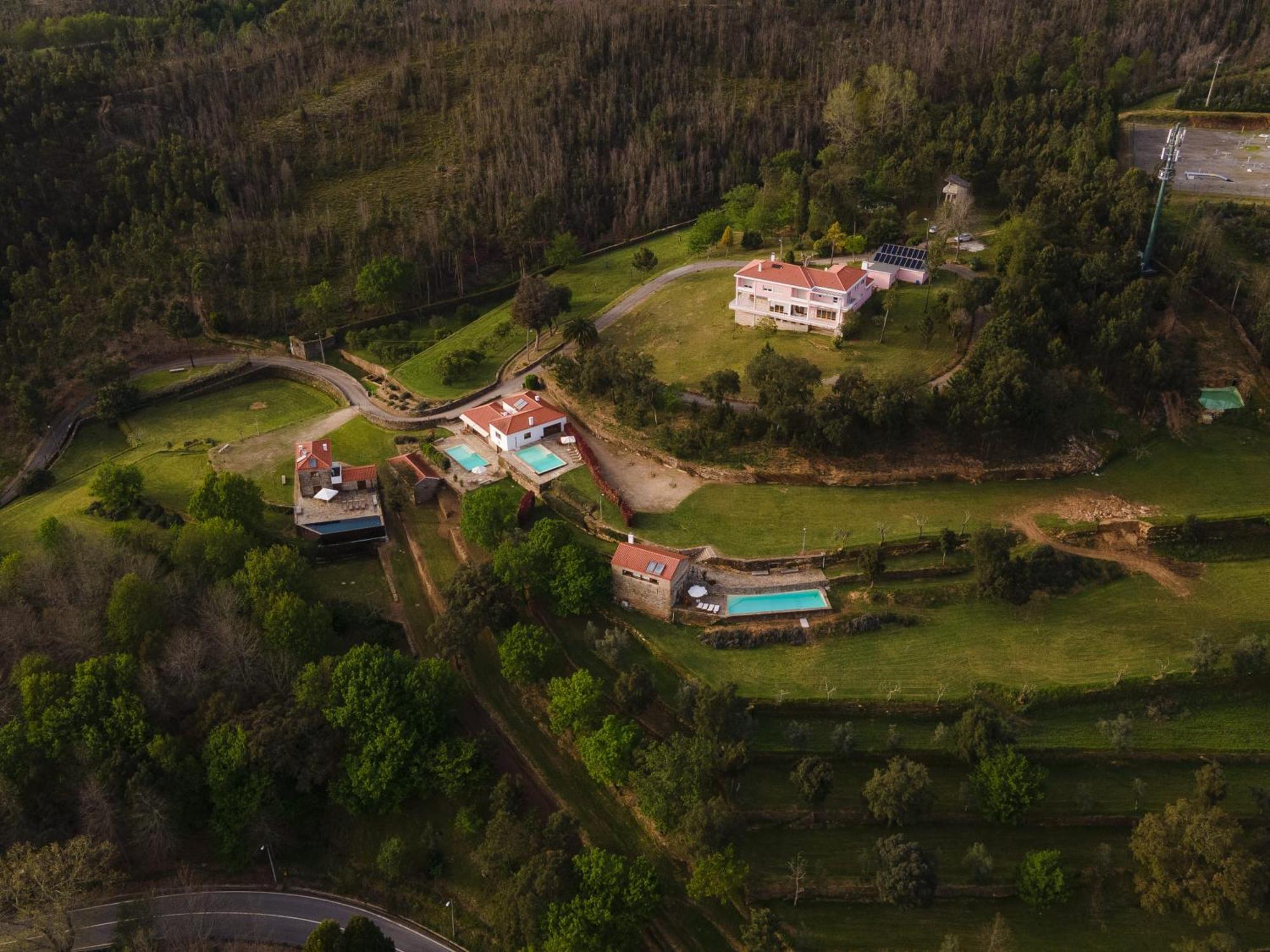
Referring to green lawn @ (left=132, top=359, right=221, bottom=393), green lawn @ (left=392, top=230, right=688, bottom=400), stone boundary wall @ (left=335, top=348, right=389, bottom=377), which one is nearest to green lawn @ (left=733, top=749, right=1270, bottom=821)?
green lawn @ (left=392, top=230, right=688, bottom=400)

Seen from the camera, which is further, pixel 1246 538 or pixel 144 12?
pixel 144 12

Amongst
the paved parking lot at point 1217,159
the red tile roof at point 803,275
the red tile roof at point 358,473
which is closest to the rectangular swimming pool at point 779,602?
the red tile roof at point 358,473

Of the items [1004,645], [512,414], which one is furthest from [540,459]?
[1004,645]

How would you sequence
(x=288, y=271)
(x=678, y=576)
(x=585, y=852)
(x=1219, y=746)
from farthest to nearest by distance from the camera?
(x=288, y=271), (x=678, y=576), (x=1219, y=746), (x=585, y=852)

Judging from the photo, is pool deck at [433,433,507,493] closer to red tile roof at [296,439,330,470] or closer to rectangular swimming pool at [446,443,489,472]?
rectangular swimming pool at [446,443,489,472]

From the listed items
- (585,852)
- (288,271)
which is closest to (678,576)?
(585,852)

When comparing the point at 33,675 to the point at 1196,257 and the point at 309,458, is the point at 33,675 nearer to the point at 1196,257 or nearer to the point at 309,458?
the point at 309,458

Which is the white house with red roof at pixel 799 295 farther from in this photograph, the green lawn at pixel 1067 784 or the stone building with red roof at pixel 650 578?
the green lawn at pixel 1067 784
